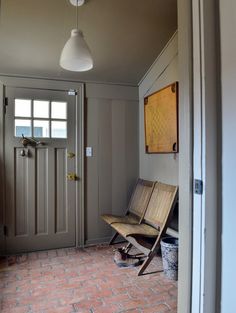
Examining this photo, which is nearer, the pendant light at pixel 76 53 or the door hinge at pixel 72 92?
the pendant light at pixel 76 53

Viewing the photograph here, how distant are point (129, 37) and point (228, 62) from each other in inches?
68.7

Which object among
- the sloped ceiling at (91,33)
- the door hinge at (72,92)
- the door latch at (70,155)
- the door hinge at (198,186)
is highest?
the sloped ceiling at (91,33)

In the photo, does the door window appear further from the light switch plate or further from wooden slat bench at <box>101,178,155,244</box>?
wooden slat bench at <box>101,178,155,244</box>

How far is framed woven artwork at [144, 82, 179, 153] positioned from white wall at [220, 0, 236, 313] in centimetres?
141

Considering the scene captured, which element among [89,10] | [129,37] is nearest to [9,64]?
[89,10]

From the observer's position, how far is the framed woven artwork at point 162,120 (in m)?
2.69

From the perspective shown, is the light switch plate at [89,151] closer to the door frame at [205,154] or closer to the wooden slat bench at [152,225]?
the wooden slat bench at [152,225]

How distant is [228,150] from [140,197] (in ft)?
6.93

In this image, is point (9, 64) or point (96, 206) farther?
point (96, 206)

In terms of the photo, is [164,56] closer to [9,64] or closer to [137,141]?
[137,141]

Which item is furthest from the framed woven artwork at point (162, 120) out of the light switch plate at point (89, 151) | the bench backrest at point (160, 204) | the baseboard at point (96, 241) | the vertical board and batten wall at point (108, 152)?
the baseboard at point (96, 241)

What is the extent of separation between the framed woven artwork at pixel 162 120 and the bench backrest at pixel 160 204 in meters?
0.42

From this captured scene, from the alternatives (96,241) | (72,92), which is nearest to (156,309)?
Result: (96,241)

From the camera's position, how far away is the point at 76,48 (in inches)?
78.2
